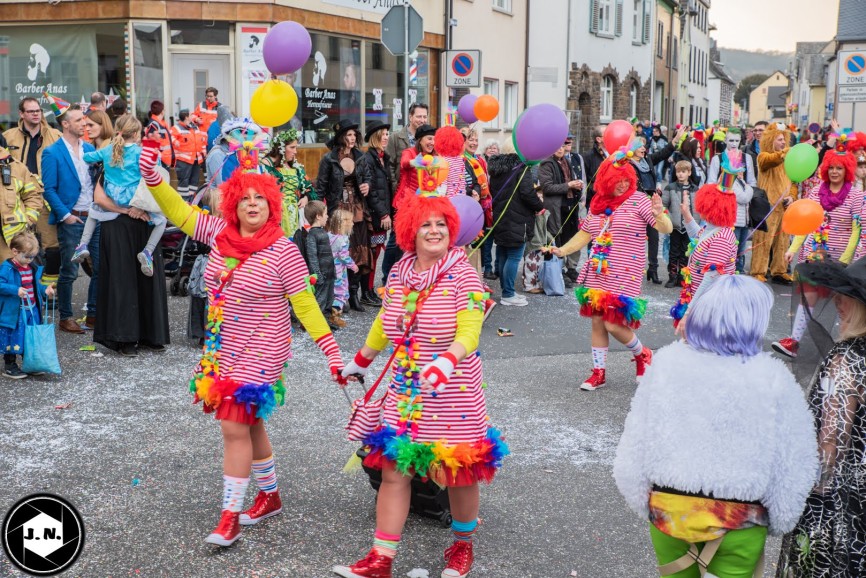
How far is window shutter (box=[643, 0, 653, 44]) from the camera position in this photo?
124 feet

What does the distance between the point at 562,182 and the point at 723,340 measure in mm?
9161

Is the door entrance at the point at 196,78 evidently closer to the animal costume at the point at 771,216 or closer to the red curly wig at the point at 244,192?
the animal costume at the point at 771,216

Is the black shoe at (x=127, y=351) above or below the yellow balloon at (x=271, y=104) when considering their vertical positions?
below

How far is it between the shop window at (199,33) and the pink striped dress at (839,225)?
10327 mm

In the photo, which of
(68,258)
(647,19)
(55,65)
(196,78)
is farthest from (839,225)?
(647,19)

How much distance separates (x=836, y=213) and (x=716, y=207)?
2.16 meters

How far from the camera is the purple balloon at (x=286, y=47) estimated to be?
18.2 feet

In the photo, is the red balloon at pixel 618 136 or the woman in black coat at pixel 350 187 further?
the woman in black coat at pixel 350 187

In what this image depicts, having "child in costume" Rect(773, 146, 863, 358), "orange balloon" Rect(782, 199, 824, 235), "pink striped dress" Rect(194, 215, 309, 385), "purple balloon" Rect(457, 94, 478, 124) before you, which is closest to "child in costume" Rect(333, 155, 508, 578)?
"pink striped dress" Rect(194, 215, 309, 385)

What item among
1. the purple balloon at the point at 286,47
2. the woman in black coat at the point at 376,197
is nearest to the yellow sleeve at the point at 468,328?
the purple balloon at the point at 286,47

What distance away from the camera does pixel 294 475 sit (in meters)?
5.39

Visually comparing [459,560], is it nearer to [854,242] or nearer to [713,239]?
[713,239]

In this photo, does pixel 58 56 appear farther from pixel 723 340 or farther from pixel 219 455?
pixel 723 340

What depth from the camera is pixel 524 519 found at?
16.0 ft
